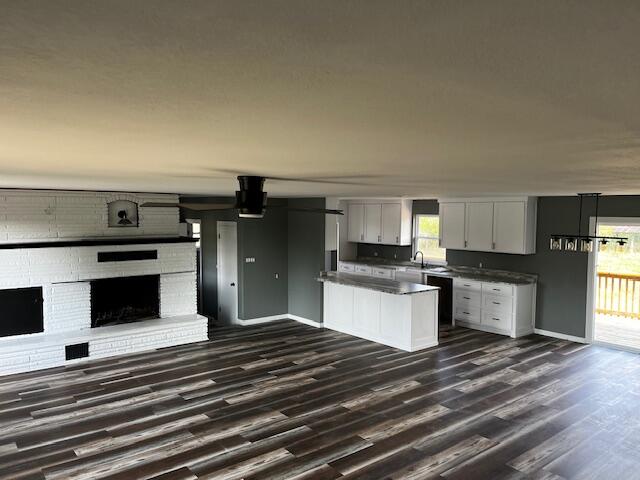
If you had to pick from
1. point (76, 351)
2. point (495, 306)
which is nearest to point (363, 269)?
point (495, 306)

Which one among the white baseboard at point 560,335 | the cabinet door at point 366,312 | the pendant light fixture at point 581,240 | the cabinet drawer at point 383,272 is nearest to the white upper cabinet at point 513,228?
the pendant light fixture at point 581,240

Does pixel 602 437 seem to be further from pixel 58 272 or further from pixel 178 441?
pixel 58 272

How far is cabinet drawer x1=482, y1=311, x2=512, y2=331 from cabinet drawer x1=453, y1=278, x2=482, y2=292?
0.42 m

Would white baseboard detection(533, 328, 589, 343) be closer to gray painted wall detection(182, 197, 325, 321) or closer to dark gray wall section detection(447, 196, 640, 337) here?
dark gray wall section detection(447, 196, 640, 337)

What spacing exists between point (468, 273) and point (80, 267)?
20.5 ft

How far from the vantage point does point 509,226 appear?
7621 mm

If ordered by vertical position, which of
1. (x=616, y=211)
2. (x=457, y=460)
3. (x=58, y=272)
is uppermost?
(x=616, y=211)

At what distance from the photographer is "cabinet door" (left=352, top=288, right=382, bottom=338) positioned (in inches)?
287

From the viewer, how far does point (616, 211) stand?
21.8 feet

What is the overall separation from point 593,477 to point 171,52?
4.20 meters

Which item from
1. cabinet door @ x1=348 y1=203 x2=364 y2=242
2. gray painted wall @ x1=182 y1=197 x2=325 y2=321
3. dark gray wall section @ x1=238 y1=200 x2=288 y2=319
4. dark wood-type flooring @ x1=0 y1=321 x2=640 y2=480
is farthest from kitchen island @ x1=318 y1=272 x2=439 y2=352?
cabinet door @ x1=348 y1=203 x2=364 y2=242

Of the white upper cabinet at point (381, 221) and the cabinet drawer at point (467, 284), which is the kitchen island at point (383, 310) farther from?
the white upper cabinet at point (381, 221)

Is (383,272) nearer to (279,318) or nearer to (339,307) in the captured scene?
(339,307)

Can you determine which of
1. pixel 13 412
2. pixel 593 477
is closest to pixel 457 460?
pixel 593 477
